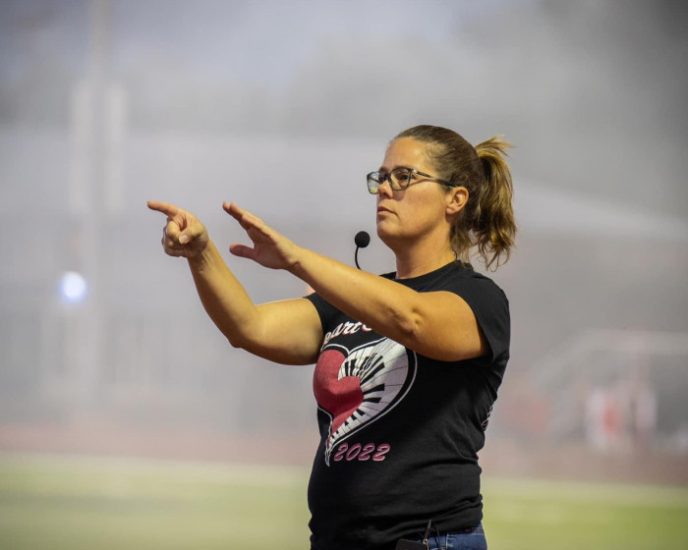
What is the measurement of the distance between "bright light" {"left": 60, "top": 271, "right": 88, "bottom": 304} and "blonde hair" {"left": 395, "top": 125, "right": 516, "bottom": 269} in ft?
7.39

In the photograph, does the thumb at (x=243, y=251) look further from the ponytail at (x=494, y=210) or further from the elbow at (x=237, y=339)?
the ponytail at (x=494, y=210)

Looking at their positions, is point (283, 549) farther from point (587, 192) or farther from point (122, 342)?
point (587, 192)

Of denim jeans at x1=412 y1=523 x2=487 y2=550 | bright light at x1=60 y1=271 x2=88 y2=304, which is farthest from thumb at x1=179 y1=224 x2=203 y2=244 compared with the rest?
bright light at x1=60 y1=271 x2=88 y2=304

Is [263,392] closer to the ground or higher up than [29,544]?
higher up

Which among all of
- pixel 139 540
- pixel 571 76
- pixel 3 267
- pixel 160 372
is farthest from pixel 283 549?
pixel 571 76

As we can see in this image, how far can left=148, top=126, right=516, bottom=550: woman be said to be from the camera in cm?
151

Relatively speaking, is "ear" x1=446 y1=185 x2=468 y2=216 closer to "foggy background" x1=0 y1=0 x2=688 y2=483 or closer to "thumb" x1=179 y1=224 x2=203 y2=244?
"thumb" x1=179 y1=224 x2=203 y2=244

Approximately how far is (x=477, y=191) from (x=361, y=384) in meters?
0.42

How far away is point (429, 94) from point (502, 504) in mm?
1562

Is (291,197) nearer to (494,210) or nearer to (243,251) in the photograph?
(494,210)

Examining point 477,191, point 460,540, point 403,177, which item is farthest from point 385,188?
point 460,540

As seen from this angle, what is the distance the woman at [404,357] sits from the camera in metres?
1.51

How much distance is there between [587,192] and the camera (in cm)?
389

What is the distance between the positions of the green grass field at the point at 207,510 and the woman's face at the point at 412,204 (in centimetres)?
217
